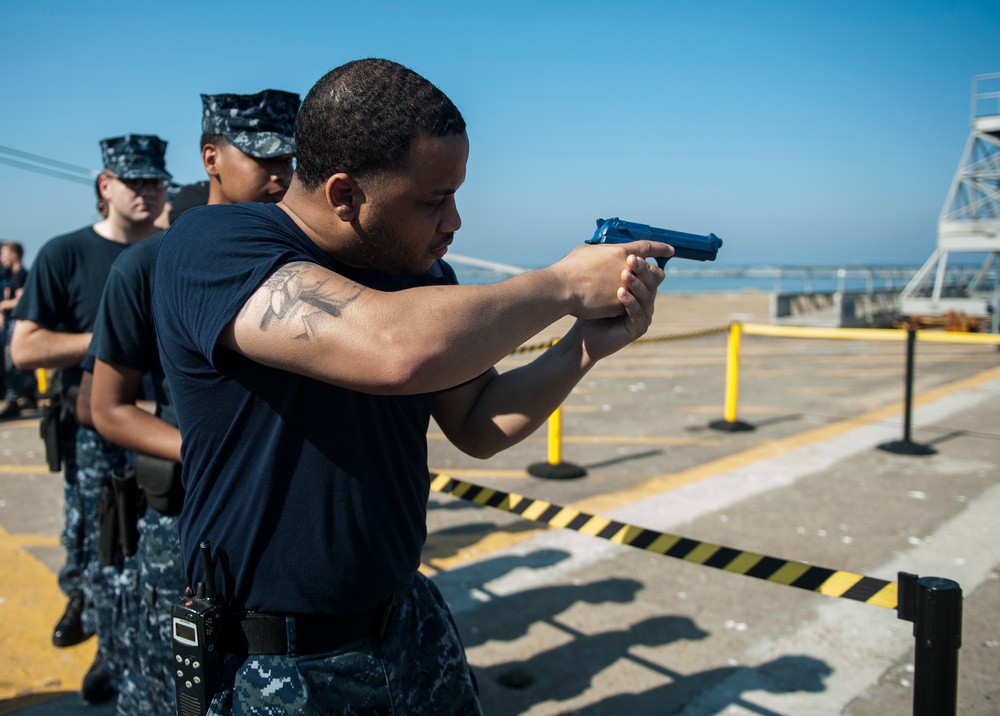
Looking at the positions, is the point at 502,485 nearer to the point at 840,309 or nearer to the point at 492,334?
the point at 492,334

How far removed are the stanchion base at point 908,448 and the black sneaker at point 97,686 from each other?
6.48 m

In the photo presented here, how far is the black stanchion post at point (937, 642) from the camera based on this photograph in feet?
6.48

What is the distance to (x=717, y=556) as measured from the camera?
2658 mm

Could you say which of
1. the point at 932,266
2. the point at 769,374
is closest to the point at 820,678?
the point at 769,374

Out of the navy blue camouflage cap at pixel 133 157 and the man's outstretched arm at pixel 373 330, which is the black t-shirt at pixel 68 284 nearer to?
the navy blue camouflage cap at pixel 133 157

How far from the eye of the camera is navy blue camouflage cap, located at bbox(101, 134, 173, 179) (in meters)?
3.83

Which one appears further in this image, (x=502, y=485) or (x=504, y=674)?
(x=502, y=485)

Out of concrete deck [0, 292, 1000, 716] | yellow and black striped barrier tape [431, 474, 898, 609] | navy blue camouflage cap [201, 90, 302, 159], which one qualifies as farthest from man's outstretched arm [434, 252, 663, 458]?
concrete deck [0, 292, 1000, 716]

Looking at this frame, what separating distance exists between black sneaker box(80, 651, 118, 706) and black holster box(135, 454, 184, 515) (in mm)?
1579

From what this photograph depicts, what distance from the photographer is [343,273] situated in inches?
60.6

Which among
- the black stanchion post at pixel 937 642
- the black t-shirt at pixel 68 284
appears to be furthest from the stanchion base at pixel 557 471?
the black stanchion post at pixel 937 642

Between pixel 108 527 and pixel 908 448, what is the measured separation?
21.7ft

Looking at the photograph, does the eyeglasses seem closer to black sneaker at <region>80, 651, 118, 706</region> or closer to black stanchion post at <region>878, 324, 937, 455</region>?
black sneaker at <region>80, 651, 118, 706</region>

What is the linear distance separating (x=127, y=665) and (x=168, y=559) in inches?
30.9
